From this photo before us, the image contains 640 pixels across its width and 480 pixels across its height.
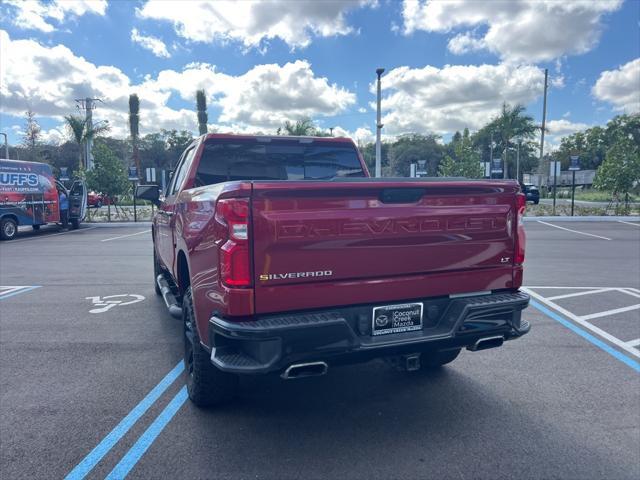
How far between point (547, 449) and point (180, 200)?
10.8ft

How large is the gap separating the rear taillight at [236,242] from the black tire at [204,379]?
88 centimetres

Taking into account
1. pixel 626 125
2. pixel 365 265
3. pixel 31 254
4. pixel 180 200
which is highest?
→ pixel 626 125

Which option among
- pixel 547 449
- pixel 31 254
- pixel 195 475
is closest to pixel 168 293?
pixel 195 475

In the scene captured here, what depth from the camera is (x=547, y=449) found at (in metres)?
3.01

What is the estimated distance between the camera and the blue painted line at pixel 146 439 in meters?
2.83

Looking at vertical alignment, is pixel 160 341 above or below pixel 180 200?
below

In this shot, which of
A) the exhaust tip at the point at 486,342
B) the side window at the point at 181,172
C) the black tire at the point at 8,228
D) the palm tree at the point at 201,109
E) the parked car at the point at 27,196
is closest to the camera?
the exhaust tip at the point at 486,342

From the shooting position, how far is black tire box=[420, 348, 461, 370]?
420 centimetres

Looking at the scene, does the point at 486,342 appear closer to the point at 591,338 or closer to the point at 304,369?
the point at 304,369

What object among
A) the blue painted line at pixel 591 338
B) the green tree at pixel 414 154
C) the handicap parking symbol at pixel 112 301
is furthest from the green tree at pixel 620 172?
the green tree at pixel 414 154

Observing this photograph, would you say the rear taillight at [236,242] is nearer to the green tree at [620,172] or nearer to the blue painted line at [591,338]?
the blue painted line at [591,338]

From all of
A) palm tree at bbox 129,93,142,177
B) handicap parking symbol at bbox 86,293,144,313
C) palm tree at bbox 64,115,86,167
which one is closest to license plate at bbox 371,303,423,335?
handicap parking symbol at bbox 86,293,144,313

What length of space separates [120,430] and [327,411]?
147 centimetres

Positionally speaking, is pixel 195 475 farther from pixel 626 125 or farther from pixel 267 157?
pixel 626 125
